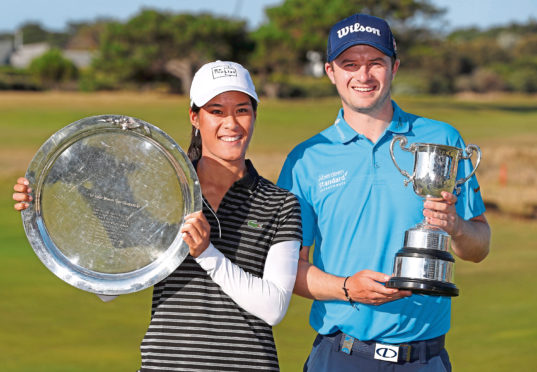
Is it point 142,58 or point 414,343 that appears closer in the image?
point 414,343

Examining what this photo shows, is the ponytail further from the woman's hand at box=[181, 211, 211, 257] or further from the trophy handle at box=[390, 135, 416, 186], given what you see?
the trophy handle at box=[390, 135, 416, 186]

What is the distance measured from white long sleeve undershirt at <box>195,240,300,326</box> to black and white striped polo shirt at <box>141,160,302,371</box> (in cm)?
6

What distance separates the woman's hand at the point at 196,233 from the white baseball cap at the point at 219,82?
0.50 m

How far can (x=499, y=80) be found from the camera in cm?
7719

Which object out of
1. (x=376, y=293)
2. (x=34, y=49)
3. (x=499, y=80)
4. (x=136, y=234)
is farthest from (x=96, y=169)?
(x=34, y=49)

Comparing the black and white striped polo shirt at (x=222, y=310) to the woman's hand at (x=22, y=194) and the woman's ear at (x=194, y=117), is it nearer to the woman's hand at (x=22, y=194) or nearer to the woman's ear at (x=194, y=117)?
the woman's ear at (x=194, y=117)

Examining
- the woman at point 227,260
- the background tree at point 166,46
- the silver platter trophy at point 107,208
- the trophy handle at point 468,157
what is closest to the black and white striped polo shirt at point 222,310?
the woman at point 227,260

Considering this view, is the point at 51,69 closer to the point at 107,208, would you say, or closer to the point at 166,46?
the point at 166,46

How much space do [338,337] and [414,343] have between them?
32cm

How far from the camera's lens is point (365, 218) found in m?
3.51

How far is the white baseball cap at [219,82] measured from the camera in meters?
3.27

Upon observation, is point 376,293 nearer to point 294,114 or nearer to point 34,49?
point 294,114

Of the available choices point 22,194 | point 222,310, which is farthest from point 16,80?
point 222,310

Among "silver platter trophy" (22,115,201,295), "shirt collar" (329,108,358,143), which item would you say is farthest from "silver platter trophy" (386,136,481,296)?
"silver platter trophy" (22,115,201,295)
